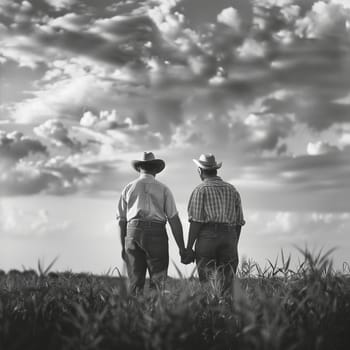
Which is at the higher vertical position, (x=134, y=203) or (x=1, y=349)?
(x=134, y=203)

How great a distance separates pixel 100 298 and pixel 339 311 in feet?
7.84

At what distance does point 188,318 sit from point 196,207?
3529mm

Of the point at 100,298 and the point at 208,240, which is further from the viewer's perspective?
the point at 208,240

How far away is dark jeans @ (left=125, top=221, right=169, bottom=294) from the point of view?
754cm

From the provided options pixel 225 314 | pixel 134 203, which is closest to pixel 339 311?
pixel 225 314

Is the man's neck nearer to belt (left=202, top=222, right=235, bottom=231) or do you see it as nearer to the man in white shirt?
the man in white shirt

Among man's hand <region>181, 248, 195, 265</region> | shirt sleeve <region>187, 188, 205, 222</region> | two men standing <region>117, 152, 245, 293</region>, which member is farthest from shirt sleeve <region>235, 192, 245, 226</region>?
man's hand <region>181, 248, 195, 265</region>

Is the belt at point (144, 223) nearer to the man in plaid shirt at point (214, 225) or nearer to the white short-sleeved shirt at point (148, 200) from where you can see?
the white short-sleeved shirt at point (148, 200)

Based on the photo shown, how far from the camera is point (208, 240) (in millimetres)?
7223

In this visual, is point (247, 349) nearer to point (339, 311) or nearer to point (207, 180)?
point (339, 311)

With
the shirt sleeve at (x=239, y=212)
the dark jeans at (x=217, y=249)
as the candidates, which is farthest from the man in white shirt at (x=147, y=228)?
the shirt sleeve at (x=239, y=212)

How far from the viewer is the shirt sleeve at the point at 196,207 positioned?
24.1 feet

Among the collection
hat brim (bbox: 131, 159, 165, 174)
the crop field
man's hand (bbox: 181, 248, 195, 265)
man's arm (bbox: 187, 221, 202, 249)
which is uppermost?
hat brim (bbox: 131, 159, 165, 174)

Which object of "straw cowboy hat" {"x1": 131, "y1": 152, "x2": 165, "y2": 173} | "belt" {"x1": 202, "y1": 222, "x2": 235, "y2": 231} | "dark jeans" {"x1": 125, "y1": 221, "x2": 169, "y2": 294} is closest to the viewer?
"belt" {"x1": 202, "y1": 222, "x2": 235, "y2": 231}
